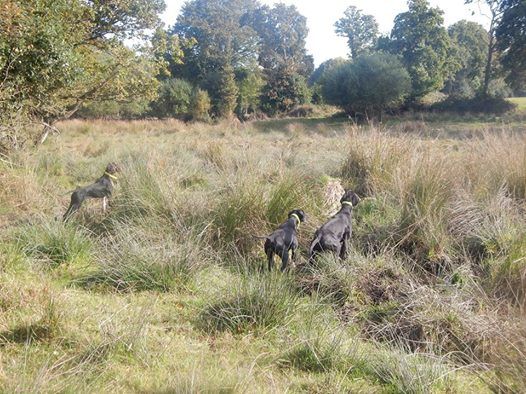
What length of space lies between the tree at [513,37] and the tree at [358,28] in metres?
→ 22.2

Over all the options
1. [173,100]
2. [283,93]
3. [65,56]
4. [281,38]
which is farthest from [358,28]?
[65,56]

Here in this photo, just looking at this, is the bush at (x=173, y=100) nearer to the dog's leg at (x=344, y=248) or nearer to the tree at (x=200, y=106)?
the tree at (x=200, y=106)

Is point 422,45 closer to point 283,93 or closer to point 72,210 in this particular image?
point 283,93

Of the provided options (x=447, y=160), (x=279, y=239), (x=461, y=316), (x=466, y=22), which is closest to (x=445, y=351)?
(x=461, y=316)

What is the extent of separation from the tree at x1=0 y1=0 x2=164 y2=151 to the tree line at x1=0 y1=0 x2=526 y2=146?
A: 0.08 feet

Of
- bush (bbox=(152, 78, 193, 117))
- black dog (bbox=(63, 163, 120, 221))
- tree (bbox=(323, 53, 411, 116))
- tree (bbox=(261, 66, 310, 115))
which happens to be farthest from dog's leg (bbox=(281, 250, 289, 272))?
tree (bbox=(261, 66, 310, 115))

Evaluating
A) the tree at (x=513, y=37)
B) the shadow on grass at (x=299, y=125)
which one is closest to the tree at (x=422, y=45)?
the tree at (x=513, y=37)

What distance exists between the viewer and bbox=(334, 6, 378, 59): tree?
51094 millimetres

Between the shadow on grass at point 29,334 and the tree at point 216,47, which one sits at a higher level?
the tree at point 216,47

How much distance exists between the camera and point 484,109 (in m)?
30.4

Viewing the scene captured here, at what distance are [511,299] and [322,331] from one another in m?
1.69

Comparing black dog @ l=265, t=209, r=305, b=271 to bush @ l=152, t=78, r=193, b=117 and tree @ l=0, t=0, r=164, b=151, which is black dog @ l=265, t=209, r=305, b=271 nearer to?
tree @ l=0, t=0, r=164, b=151

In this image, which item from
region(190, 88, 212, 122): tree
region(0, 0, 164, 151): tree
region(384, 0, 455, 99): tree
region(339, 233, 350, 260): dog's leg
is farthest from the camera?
region(384, 0, 455, 99): tree

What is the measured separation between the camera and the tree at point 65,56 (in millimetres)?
5006
